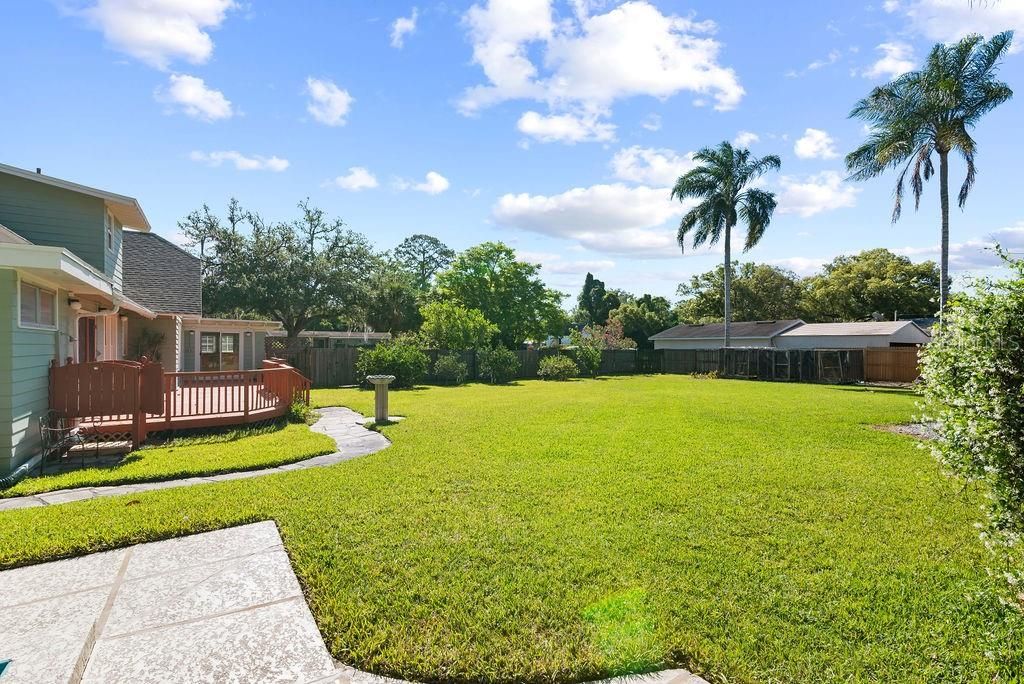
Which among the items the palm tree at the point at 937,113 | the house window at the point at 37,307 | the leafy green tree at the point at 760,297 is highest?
the palm tree at the point at 937,113

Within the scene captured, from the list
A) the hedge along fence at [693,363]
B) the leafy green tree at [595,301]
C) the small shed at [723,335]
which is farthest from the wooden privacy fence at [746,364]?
the leafy green tree at [595,301]

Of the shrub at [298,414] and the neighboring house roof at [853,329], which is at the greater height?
the neighboring house roof at [853,329]

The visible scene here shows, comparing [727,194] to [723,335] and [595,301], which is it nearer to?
[723,335]

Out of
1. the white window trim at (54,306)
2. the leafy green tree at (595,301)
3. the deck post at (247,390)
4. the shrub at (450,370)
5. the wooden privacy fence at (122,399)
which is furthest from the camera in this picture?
the leafy green tree at (595,301)

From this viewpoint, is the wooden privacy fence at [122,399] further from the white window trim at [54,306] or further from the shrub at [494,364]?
the shrub at [494,364]

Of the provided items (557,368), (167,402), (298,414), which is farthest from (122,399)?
(557,368)

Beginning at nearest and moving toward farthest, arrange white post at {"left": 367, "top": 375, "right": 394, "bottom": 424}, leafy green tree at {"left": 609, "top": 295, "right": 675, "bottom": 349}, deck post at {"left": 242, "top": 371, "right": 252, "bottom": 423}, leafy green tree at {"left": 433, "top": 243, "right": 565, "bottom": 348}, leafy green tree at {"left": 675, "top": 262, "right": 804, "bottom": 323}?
deck post at {"left": 242, "top": 371, "right": 252, "bottom": 423} → white post at {"left": 367, "top": 375, "right": 394, "bottom": 424} → leafy green tree at {"left": 433, "top": 243, "right": 565, "bottom": 348} → leafy green tree at {"left": 609, "top": 295, "right": 675, "bottom": 349} → leafy green tree at {"left": 675, "top": 262, "right": 804, "bottom": 323}

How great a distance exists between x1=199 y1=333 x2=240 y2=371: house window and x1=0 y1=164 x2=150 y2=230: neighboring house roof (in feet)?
27.1

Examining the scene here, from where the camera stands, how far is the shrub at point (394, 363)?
17219mm

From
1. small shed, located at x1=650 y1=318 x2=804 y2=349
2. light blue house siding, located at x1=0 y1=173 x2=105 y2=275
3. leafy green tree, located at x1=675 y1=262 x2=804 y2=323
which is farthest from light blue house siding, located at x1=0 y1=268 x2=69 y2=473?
leafy green tree, located at x1=675 y1=262 x2=804 y2=323

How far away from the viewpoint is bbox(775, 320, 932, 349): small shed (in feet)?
83.3

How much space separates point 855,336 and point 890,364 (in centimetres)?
462

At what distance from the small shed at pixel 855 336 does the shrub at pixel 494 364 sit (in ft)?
58.4

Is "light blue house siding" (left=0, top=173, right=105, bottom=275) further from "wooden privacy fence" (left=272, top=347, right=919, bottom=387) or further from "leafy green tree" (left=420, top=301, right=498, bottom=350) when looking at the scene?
"leafy green tree" (left=420, top=301, right=498, bottom=350)
